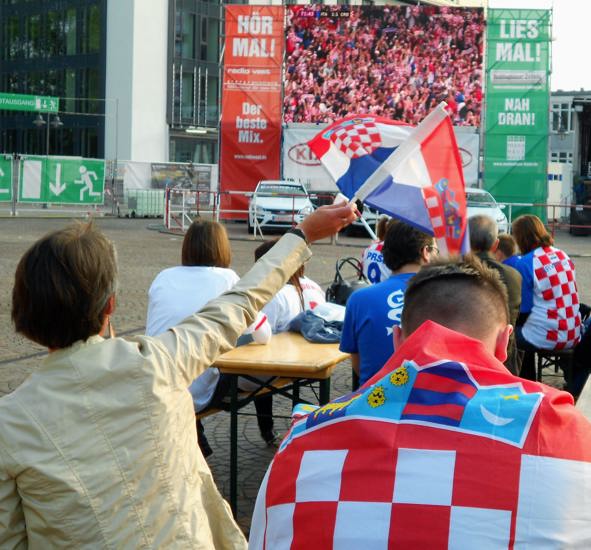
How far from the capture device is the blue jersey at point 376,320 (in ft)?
14.1

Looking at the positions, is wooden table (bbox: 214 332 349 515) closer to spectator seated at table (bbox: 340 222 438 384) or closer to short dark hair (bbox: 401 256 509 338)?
spectator seated at table (bbox: 340 222 438 384)

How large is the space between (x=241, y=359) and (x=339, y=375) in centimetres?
361

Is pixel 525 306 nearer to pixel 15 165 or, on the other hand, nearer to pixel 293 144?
pixel 293 144

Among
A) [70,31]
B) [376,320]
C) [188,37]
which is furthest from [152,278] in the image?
[70,31]

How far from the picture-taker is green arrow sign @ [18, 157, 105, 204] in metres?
28.7

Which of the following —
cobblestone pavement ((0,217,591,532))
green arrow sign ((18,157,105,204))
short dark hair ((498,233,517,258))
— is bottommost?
cobblestone pavement ((0,217,591,532))

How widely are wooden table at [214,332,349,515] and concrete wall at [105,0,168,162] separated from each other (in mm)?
42841

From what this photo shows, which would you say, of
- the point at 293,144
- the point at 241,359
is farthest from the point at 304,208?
the point at 241,359

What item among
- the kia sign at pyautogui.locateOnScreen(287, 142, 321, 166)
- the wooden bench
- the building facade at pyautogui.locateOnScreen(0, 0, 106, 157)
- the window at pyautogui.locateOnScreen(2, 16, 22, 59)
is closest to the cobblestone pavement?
the wooden bench

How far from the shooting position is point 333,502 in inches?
59.7

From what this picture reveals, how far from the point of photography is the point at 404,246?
4523 mm

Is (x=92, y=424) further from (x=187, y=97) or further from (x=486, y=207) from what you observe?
(x=187, y=97)

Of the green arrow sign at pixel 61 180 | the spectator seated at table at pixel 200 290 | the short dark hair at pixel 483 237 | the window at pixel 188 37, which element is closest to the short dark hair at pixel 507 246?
the short dark hair at pixel 483 237

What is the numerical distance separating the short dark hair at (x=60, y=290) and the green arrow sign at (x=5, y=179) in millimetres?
27866
